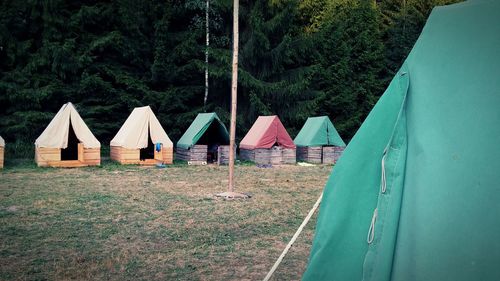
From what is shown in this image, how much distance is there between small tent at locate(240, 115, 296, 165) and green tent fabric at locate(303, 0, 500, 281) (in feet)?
40.8

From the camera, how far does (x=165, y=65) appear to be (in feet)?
72.7

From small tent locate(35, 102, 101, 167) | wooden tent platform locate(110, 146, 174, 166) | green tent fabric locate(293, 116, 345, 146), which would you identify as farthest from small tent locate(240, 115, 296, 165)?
small tent locate(35, 102, 101, 167)

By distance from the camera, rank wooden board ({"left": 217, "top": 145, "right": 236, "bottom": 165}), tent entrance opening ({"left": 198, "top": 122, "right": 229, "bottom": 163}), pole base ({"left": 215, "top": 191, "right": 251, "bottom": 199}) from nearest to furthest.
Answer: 1. pole base ({"left": 215, "top": 191, "right": 251, "bottom": 199})
2. wooden board ({"left": 217, "top": 145, "right": 236, "bottom": 165})
3. tent entrance opening ({"left": 198, "top": 122, "right": 229, "bottom": 163})

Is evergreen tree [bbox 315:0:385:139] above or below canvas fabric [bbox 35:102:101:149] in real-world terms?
above

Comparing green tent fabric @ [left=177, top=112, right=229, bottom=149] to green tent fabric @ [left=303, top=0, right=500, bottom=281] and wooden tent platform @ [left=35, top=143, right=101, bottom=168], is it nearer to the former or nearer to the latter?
wooden tent platform @ [left=35, top=143, right=101, bottom=168]

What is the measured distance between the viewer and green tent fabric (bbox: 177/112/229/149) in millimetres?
14984

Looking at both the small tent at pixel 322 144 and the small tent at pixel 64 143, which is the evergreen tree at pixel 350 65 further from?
the small tent at pixel 64 143

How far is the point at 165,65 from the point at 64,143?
10017 millimetres

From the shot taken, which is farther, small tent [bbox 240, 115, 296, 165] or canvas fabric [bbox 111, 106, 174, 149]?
small tent [bbox 240, 115, 296, 165]

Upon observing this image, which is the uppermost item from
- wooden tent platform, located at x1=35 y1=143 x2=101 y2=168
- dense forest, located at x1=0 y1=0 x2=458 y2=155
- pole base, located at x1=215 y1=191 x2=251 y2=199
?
dense forest, located at x1=0 y1=0 x2=458 y2=155

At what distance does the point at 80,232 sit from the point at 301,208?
356 centimetres

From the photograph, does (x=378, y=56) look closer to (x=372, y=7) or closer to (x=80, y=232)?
(x=372, y=7)

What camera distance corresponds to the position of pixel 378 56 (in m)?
27.9

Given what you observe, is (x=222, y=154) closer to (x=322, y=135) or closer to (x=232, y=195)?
(x=322, y=135)
